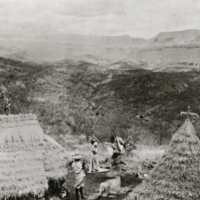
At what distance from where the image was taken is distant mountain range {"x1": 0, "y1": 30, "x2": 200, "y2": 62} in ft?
60.7

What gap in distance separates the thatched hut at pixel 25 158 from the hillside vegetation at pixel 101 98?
7.27m

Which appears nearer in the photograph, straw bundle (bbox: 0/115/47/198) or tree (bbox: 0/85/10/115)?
straw bundle (bbox: 0/115/47/198)

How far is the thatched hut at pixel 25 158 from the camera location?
7.86 metres

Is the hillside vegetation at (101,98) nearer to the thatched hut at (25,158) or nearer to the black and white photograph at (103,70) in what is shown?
the black and white photograph at (103,70)

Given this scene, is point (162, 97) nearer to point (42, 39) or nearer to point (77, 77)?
point (77, 77)

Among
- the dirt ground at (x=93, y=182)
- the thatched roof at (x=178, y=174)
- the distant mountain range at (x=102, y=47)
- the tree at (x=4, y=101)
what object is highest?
the distant mountain range at (x=102, y=47)

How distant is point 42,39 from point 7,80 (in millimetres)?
2803

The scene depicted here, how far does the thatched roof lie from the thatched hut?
2.14 meters

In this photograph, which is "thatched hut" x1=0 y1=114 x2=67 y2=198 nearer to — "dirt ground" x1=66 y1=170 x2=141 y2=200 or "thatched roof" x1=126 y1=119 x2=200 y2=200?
"dirt ground" x1=66 y1=170 x2=141 y2=200

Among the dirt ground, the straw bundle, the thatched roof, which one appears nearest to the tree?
the dirt ground

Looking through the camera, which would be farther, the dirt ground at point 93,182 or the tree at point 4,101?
the tree at point 4,101

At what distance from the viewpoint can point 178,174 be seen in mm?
6922

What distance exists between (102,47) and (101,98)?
286 centimetres

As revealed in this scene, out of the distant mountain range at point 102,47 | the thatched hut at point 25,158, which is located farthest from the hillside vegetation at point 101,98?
the thatched hut at point 25,158
